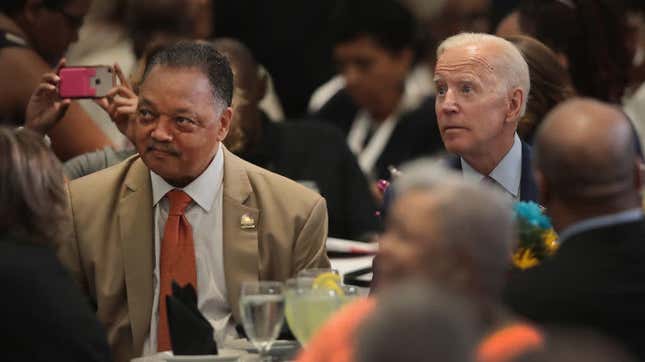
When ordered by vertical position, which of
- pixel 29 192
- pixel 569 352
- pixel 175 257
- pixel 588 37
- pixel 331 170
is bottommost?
pixel 331 170

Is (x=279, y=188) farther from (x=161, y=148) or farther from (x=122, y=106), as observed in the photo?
(x=122, y=106)

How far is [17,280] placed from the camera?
349 centimetres

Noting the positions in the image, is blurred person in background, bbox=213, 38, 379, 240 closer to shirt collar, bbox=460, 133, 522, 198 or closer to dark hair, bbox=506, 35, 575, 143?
dark hair, bbox=506, 35, 575, 143

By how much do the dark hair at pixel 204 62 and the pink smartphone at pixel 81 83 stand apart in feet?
2.28

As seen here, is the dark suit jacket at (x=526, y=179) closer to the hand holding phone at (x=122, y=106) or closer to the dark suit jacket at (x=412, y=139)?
the hand holding phone at (x=122, y=106)

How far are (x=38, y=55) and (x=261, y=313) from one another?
9.20 ft

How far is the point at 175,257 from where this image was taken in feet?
14.5

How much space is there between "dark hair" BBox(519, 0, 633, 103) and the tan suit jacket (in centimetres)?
213

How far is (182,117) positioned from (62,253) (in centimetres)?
53

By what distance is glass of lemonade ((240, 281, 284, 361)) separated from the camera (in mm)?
3643

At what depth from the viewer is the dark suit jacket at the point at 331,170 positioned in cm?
647

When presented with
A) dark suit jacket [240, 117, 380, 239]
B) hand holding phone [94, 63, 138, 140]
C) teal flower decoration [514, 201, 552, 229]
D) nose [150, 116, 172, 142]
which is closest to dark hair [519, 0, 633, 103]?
dark suit jacket [240, 117, 380, 239]

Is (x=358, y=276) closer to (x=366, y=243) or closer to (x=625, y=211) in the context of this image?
(x=366, y=243)

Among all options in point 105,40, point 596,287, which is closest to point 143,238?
point 596,287
